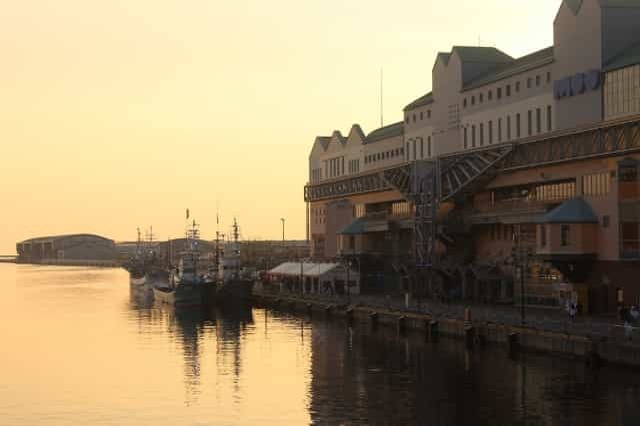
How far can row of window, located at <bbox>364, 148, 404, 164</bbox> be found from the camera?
141 meters

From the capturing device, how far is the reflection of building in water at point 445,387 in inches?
2159

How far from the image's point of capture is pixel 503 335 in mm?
78312

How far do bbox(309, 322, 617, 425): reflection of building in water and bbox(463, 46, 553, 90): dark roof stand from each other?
101ft

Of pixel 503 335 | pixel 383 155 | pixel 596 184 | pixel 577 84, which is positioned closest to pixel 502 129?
pixel 577 84

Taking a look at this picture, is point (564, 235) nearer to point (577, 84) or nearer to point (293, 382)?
point (577, 84)

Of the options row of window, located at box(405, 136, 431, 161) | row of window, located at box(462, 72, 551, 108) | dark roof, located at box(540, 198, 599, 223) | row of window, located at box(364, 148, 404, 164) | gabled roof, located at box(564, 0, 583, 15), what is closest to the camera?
dark roof, located at box(540, 198, 599, 223)

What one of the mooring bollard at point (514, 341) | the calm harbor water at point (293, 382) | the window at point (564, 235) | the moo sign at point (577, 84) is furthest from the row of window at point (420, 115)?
the mooring bollard at point (514, 341)

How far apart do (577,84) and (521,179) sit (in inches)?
423

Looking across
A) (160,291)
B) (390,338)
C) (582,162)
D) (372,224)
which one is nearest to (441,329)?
(390,338)

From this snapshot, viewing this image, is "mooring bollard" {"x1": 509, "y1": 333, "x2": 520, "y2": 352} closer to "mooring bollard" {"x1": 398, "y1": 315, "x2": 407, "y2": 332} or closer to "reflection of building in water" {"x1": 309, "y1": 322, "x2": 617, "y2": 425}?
"reflection of building in water" {"x1": 309, "y1": 322, "x2": 617, "y2": 425}

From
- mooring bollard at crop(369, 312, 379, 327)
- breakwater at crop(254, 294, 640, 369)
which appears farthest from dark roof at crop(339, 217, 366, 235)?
mooring bollard at crop(369, 312, 379, 327)

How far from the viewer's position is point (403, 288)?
416 ft

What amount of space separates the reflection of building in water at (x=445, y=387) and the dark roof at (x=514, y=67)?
30.6 m

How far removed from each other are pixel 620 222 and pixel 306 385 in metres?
29.0
